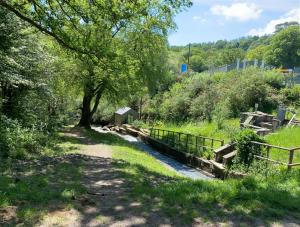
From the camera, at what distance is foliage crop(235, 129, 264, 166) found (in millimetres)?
14726

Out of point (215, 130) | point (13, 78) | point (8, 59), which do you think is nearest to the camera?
point (8, 59)

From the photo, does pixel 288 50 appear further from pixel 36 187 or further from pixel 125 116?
pixel 36 187

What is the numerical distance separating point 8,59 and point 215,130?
1583 centimetres

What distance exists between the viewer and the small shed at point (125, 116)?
1892 inches

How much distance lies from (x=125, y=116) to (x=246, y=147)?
3448cm

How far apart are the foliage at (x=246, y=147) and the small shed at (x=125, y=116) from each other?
32.2 metres

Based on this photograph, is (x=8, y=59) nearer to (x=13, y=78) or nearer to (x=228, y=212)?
(x=13, y=78)

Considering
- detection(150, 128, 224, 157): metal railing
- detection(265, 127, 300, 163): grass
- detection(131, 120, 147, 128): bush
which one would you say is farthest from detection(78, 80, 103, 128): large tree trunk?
detection(265, 127, 300, 163): grass

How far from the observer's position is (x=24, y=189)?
21.6ft

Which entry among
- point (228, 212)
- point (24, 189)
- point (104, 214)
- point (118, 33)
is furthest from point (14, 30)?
point (118, 33)

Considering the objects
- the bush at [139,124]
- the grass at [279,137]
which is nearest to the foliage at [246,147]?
the grass at [279,137]

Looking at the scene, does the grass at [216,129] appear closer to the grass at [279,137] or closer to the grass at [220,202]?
the grass at [279,137]

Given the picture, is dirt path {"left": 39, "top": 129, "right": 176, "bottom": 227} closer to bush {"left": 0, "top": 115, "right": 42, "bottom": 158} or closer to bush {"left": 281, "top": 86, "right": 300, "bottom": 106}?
bush {"left": 0, "top": 115, "right": 42, "bottom": 158}

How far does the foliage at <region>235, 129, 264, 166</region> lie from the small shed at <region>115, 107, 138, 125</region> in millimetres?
32151
